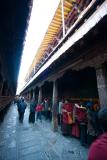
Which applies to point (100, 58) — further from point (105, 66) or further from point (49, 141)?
point (49, 141)

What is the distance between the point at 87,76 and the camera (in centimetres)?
755

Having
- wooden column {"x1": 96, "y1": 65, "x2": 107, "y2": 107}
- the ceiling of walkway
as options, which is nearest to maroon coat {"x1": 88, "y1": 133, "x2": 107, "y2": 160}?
the ceiling of walkway

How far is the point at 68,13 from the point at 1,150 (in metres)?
7.70

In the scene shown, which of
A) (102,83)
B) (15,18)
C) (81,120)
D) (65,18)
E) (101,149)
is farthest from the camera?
(65,18)

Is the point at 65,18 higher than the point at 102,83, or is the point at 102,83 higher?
the point at 65,18

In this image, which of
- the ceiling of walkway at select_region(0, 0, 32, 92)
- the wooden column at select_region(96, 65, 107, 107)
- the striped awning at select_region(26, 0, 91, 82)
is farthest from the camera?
the striped awning at select_region(26, 0, 91, 82)

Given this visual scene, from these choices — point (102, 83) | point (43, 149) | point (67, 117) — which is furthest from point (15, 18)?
point (67, 117)

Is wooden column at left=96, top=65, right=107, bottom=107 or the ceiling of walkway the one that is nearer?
the ceiling of walkway

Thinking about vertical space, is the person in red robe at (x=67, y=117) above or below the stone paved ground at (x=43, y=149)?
above

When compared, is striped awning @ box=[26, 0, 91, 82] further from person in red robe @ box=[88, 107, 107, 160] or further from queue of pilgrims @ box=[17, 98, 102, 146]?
person in red robe @ box=[88, 107, 107, 160]

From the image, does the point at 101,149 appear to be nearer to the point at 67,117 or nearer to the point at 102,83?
the point at 102,83

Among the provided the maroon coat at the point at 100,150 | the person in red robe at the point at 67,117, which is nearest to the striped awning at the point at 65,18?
the person in red robe at the point at 67,117

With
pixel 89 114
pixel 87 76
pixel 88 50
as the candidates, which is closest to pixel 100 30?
pixel 88 50

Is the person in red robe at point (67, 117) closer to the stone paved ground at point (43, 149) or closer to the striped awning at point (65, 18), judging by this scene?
the stone paved ground at point (43, 149)
